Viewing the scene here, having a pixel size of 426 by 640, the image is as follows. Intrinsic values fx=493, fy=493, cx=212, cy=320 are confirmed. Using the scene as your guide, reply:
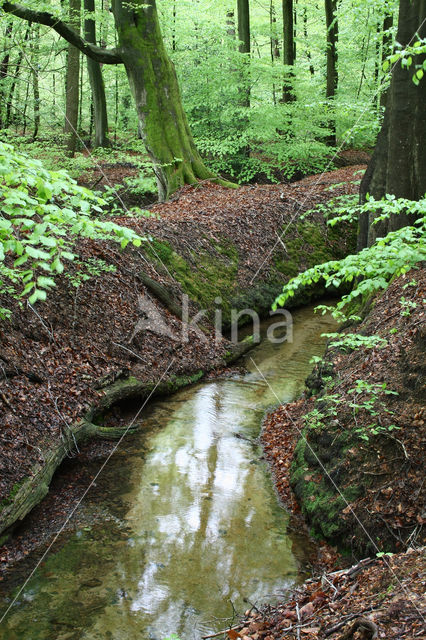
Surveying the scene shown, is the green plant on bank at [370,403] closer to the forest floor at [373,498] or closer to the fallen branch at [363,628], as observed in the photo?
the forest floor at [373,498]

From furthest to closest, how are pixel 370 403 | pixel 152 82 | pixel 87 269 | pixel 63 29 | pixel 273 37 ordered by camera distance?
pixel 273 37 → pixel 152 82 → pixel 63 29 → pixel 87 269 → pixel 370 403

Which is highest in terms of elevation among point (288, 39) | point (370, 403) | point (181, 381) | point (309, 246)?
point (288, 39)

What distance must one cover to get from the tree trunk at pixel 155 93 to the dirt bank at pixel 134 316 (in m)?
0.86

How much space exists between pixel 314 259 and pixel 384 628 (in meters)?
10.8

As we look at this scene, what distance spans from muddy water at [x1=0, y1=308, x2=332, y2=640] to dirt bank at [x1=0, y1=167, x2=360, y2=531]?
665mm

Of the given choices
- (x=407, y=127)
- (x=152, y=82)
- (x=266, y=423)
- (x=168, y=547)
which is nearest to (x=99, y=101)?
(x=152, y=82)

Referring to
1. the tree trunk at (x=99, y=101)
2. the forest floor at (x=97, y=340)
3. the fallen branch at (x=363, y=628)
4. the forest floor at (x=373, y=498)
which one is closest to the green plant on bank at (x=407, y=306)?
the forest floor at (x=373, y=498)

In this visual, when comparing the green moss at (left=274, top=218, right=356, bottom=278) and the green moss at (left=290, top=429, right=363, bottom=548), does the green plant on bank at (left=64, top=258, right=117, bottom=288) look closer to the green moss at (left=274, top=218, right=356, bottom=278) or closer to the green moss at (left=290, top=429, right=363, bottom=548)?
the green moss at (left=290, top=429, right=363, bottom=548)

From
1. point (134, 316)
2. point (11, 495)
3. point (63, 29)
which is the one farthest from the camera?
point (63, 29)

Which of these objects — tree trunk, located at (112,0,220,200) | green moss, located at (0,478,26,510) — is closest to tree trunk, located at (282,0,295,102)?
tree trunk, located at (112,0,220,200)

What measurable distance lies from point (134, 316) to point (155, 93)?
794cm

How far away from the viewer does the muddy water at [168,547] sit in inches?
153

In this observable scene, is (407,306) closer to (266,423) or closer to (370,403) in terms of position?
(370,403)

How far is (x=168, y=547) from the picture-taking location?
15.5ft
